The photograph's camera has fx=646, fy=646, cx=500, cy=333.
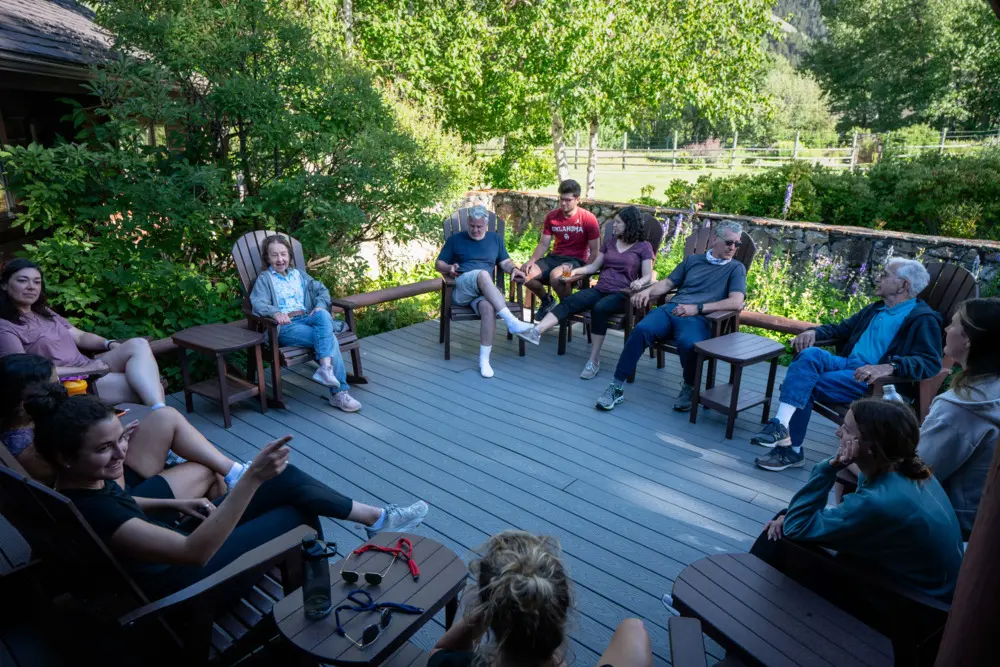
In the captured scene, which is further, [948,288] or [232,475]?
[948,288]

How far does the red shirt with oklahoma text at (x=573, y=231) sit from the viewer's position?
15.9 ft

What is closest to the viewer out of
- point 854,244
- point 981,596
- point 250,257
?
point 981,596

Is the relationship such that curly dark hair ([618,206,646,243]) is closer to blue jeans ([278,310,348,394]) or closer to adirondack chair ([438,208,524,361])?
adirondack chair ([438,208,524,361])

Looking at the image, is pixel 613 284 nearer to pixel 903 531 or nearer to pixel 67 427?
pixel 903 531

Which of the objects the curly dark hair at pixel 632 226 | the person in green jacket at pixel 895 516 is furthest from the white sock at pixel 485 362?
the person in green jacket at pixel 895 516

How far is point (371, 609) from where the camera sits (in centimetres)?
154

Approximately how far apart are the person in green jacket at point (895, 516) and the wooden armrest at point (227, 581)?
1.37m

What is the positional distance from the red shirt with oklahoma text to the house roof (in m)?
3.31

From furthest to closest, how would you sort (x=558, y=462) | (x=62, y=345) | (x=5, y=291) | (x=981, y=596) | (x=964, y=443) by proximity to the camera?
(x=558, y=462) < (x=62, y=345) < (x=5, y=291) < (x=964, y=443) < (x=981, y=596)

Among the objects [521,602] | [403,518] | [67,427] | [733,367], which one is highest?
[67,427]

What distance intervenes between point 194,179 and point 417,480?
2485 millimetres

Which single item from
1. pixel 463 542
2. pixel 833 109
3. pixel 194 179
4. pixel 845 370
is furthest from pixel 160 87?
pixel 833 109

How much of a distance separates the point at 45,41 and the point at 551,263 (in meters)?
3.85

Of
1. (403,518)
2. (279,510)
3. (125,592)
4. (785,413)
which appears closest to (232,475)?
(279,510)
